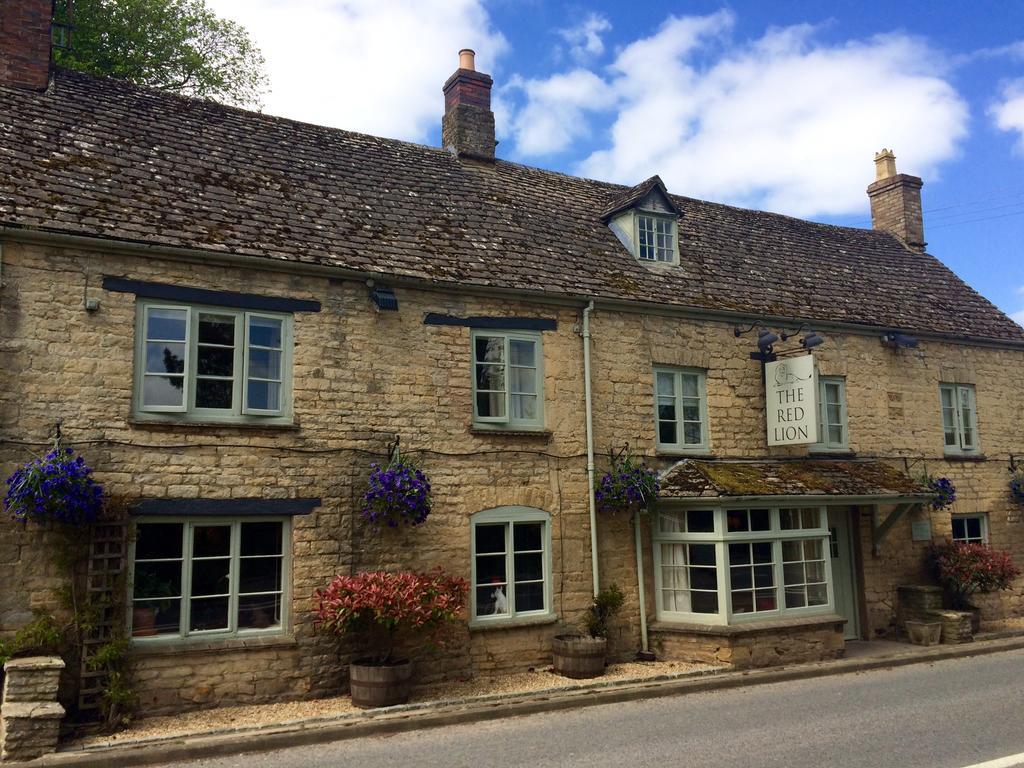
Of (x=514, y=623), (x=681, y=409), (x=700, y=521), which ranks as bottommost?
(x=514, y=623)

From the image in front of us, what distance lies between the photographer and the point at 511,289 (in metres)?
12.9

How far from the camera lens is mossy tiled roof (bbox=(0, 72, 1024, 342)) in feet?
36.9

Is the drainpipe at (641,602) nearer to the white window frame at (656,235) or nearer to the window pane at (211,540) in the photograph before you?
the white window frame at (656,235)

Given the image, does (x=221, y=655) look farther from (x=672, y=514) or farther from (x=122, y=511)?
(x=672, y=514)

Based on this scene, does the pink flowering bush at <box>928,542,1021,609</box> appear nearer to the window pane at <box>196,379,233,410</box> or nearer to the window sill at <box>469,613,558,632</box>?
the window sill at <box>469,613,558,632</box>

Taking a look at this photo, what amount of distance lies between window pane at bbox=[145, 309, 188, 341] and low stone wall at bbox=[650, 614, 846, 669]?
26.3 ft

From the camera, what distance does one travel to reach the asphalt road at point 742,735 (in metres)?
8.12

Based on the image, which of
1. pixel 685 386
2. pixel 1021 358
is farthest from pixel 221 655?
pixel 1021 358

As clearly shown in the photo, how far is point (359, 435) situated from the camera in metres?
11.6

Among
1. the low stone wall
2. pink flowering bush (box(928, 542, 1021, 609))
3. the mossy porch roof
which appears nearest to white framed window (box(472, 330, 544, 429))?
the mossy porch roof

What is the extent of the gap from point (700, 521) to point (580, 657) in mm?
2902

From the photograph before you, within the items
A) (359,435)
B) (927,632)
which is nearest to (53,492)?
(359,435)

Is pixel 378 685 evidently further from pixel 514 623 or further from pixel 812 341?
pixel 812 341

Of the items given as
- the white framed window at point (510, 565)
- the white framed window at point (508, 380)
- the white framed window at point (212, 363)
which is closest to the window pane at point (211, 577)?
the white framed window at point (212, 363)
